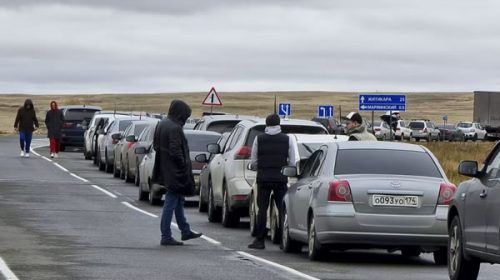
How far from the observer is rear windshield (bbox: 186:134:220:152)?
28797 millimetres

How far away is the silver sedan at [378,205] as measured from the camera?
16594 mm

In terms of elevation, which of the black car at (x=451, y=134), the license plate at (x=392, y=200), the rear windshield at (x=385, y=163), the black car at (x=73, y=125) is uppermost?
the rear windshield at (x=385, y=163)

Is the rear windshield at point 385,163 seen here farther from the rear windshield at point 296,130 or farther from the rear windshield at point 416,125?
the rear windshield at point 416,125

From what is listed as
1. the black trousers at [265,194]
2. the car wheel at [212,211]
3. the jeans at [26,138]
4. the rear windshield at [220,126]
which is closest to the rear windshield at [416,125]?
the jeans at [26,138]

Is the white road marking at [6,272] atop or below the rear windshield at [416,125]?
atop

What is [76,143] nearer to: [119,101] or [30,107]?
[30,107]

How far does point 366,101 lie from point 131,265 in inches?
1018

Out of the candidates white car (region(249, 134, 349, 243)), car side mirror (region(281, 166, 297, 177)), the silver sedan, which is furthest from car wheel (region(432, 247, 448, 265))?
white car (region(249, 134, 349, 243))

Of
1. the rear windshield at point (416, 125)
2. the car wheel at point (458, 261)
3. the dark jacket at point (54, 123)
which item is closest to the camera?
the car wheel at point (458, 261)

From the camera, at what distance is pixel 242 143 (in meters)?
22.3

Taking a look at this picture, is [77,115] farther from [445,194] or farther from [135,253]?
[445,194]

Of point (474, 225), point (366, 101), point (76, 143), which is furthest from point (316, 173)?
point (76, 143)

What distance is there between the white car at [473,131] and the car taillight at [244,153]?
82032 millimetres

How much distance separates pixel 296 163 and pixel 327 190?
10.2 ft
